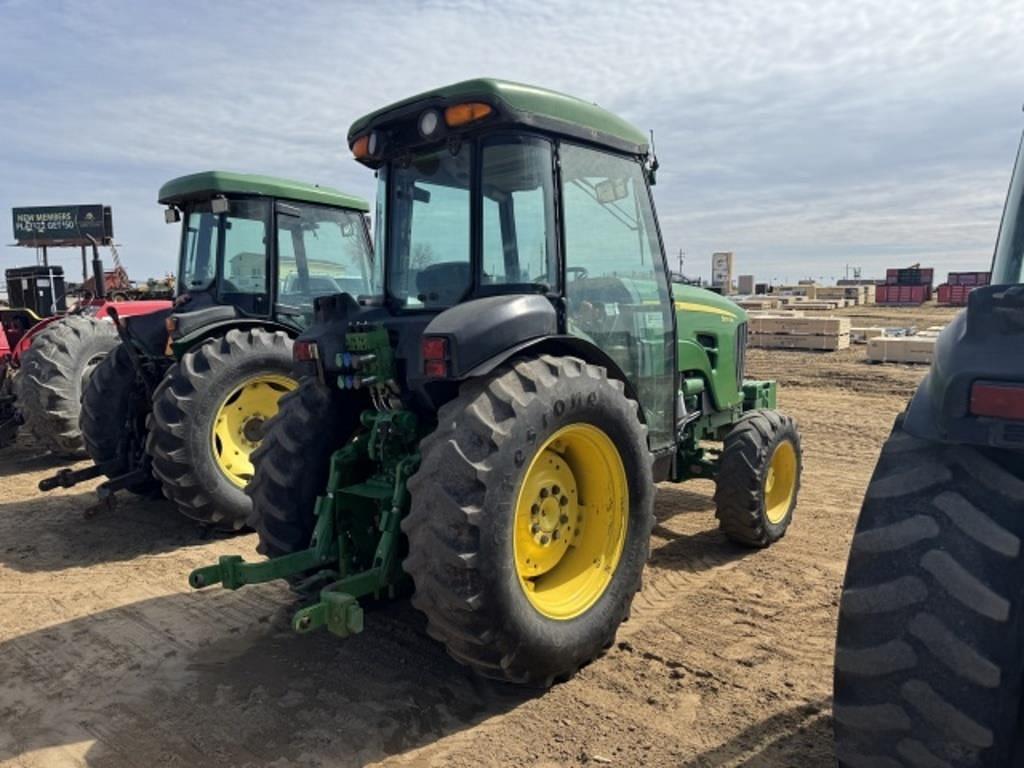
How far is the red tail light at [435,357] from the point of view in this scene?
10.1ft

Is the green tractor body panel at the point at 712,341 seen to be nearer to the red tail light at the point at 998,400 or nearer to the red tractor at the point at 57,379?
the red tail light at the point at 998,400

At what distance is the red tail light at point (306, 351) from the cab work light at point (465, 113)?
4.38 feet

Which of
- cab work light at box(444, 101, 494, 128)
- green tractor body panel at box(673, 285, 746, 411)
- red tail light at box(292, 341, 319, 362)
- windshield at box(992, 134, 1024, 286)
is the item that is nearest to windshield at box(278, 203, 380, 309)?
red tail light at box(292, 341, 319, 362)

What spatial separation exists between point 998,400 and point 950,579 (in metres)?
0.42

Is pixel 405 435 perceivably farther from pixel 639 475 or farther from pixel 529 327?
pixel 639 475

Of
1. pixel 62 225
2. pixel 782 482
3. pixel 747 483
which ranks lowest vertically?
pixel 782 482

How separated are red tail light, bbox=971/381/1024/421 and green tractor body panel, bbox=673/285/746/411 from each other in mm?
3006

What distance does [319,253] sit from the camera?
22.3 feet

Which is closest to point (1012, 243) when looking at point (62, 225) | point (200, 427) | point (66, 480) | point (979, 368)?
point (979, 368)

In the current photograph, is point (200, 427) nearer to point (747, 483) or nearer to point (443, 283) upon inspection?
point (443, 283)

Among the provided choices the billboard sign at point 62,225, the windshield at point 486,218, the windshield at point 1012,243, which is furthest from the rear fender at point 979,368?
the billboard sign at point 62,225

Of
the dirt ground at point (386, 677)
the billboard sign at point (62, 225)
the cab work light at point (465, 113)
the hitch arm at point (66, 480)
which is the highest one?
the billboard sign at point (62, 225)

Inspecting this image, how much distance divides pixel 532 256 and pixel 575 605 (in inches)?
66.0

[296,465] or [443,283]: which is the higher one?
[443,283]
